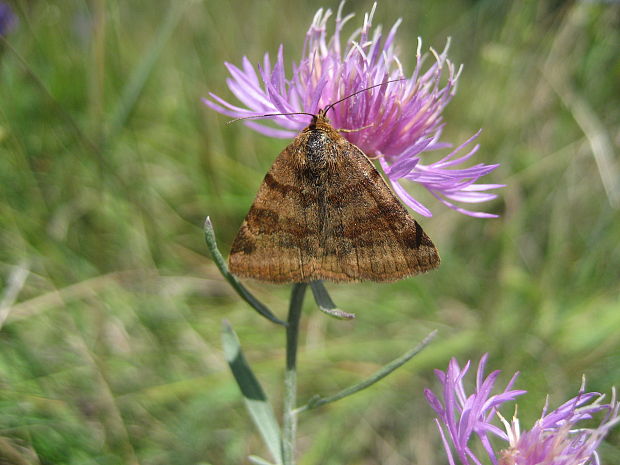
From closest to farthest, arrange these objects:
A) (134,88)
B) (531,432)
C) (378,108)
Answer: (531,432) → (378,108) → (134,88)

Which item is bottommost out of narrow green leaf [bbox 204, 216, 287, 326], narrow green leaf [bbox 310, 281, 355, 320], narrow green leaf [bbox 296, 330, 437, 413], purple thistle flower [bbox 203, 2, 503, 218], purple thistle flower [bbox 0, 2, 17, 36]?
narrow green leaf [bbox 296, 330, 437, 413]

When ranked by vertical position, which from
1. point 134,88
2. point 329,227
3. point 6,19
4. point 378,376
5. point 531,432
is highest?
point 6,19

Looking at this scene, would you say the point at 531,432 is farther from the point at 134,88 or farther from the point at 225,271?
the point at 134,88

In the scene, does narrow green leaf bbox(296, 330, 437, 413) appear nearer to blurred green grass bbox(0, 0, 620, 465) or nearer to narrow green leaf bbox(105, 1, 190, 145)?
blurred green grass bbox(0, 0, 620, 465)

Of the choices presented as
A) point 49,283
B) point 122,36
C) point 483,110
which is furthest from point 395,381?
point 122,36

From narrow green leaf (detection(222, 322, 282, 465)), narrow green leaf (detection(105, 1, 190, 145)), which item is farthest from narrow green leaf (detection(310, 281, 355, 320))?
narrow green leaf (detection(105, 1, 190, 145))

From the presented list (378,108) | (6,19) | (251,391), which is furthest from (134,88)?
(251,391)

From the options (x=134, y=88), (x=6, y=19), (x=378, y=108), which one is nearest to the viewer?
(x=378, y=108)
